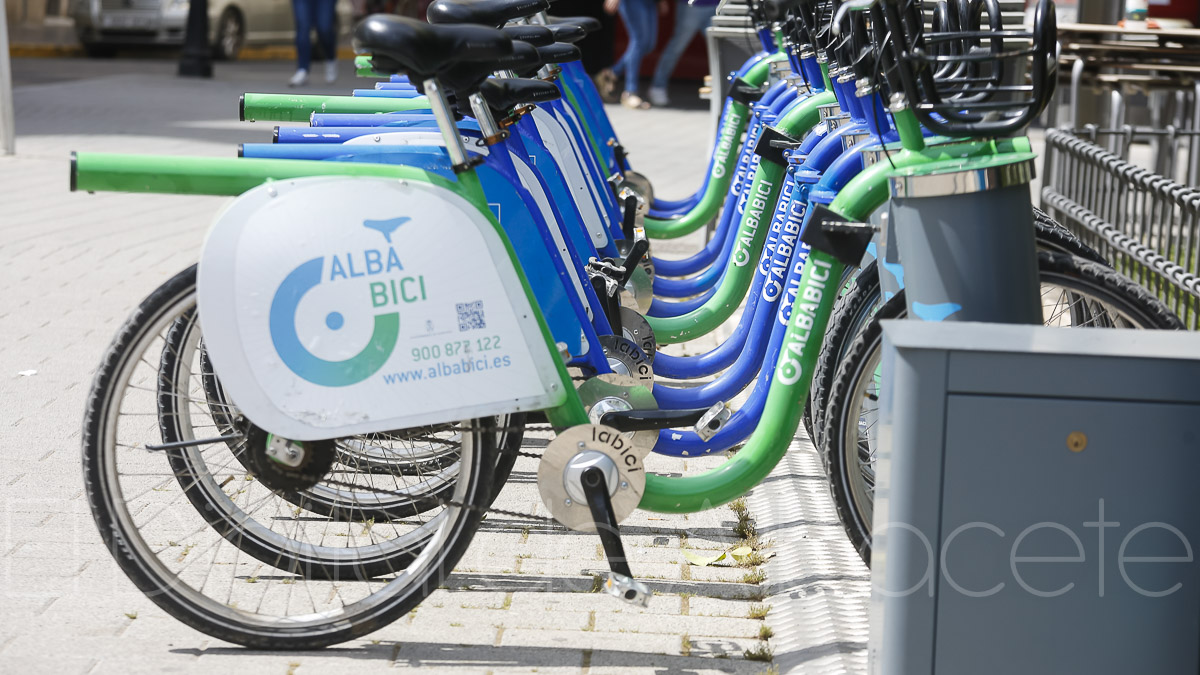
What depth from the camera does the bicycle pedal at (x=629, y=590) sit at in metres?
2.71

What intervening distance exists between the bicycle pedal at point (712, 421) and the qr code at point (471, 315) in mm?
596

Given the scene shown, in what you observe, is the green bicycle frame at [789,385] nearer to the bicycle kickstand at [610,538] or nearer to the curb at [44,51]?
the bicycle kickstand at [610,538]

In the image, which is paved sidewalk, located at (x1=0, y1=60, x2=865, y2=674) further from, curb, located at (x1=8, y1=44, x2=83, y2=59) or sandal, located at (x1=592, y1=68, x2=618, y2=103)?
curb, located at (x1=8, y1=44, x2=83, y2=59)

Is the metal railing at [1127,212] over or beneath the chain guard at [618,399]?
beneath

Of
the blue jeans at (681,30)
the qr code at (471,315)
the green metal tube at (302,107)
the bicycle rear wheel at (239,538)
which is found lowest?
the blue jeans at (681,30)

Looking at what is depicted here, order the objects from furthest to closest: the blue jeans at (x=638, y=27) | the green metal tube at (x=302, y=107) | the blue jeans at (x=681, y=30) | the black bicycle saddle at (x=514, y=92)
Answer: the blue jeans at (x=681, y=30), the blue jeans at (x=638, y=27), the green metal tube at (x=302, y=107), the black bicycle saddle at (x=514, y=92)

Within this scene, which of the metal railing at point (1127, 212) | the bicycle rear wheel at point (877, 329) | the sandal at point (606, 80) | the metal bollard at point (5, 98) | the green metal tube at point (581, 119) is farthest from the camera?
the sandal at point (606, 80)

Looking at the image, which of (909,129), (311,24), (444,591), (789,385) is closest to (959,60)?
(909,129)

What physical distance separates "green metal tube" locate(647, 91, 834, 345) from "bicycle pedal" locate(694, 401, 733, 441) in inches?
42.6

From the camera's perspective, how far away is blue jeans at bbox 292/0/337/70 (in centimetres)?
1468

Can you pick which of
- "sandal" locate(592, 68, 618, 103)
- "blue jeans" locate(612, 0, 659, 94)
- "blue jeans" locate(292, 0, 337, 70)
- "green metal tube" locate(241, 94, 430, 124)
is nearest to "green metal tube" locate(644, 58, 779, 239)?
"green metal tube" locate(241, 94, 430, 124)

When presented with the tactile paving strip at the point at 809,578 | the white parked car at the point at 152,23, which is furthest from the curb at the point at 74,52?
the tactile paving strip at the point at 809,578

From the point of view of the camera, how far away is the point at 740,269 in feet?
13.8

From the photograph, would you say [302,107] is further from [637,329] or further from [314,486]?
[314,486]
